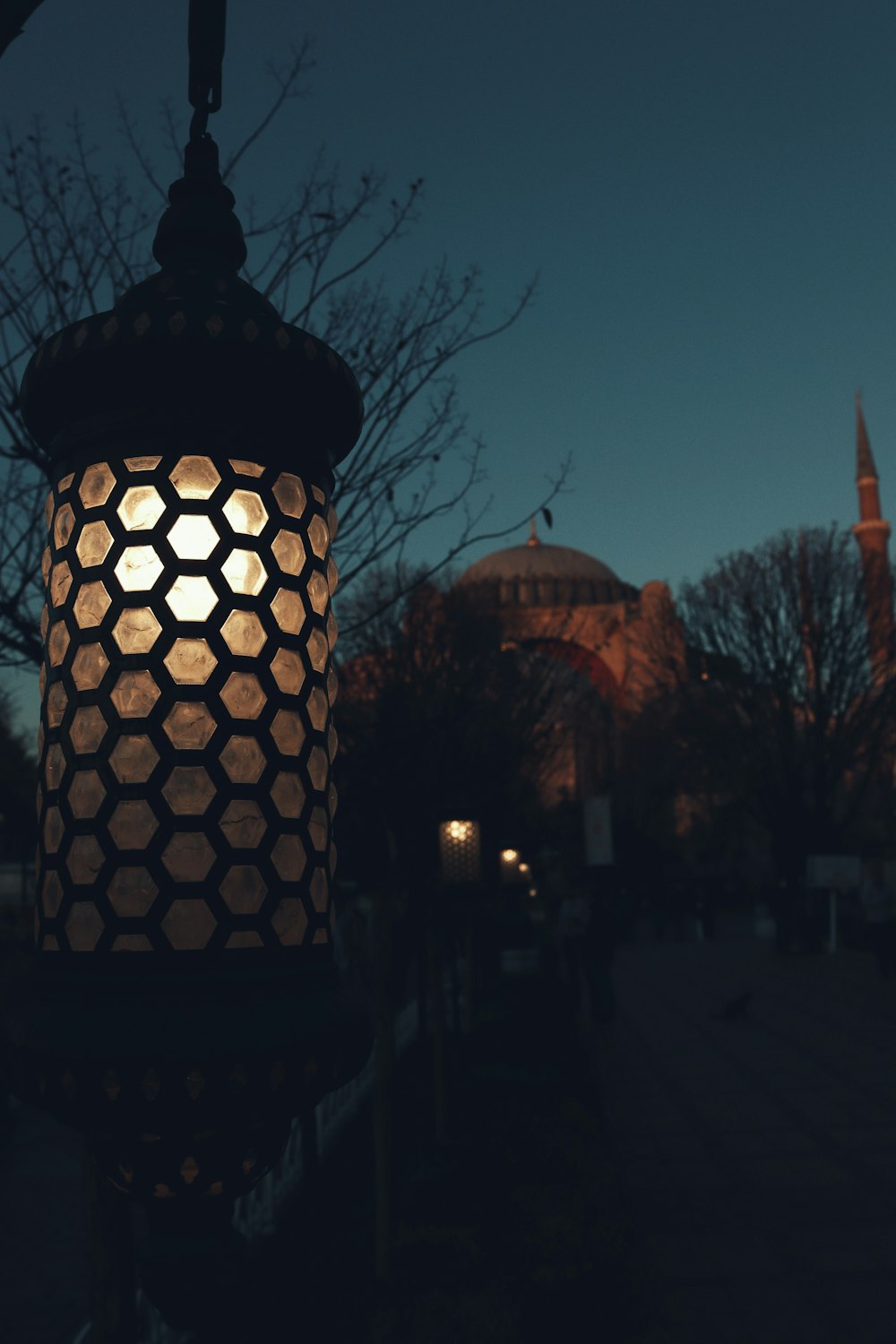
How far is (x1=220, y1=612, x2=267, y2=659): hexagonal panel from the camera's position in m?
1.18

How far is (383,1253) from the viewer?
16.4 feet

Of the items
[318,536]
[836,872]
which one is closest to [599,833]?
[836,872]

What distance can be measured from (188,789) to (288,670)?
18 cm

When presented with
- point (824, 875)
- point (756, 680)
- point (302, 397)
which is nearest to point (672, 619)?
point (756, 680)

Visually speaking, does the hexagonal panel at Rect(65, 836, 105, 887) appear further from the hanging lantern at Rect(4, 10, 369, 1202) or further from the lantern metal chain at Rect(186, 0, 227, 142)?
the lantern metal chain at Rect(186, 0, 227, 142)

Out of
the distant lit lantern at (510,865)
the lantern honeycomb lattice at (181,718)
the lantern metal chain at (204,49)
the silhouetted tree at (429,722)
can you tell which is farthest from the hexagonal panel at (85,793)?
the distant lit lantern at (510,865)

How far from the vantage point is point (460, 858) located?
1027 cm

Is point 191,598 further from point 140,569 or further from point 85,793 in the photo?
point 85,793

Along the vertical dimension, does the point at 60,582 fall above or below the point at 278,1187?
above

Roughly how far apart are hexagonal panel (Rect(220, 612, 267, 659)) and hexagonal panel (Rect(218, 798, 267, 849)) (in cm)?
16

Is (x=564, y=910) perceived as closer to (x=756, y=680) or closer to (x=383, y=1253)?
(x=756, y=680)

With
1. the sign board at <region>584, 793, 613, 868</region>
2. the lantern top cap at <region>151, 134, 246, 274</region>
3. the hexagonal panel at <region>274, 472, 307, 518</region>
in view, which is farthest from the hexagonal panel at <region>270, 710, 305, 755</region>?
the sign board at <region>584, 793, 613, 868</region>

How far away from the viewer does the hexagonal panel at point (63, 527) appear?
1244 mm

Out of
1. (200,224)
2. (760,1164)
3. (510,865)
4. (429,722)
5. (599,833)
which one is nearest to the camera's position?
(200,224)
